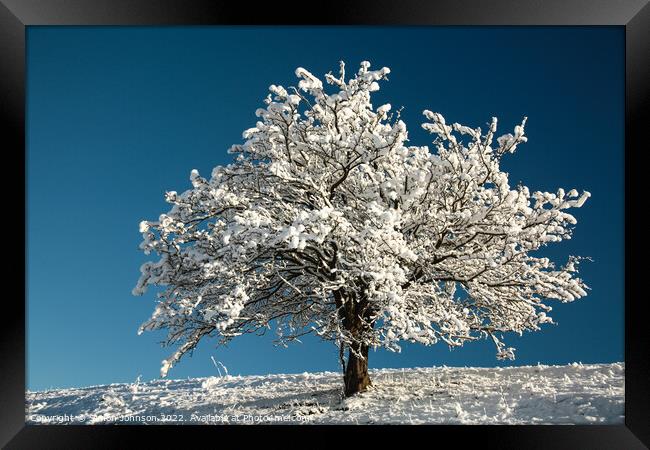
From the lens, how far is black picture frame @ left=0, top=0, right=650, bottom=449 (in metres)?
8.53

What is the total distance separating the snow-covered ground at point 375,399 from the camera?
33.6 feet

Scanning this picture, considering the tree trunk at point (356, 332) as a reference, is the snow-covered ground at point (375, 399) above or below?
below

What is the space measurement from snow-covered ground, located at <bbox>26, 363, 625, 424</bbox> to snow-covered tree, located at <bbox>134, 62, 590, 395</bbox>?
1007 millimetres

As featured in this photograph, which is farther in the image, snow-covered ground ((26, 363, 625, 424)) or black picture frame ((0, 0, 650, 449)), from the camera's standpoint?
snow-covered ground ((26, 363, 625, 424))

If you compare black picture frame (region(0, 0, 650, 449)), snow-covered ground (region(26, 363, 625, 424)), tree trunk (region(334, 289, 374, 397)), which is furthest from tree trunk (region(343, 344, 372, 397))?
black picture frame (region(0, 0, 650, 449))

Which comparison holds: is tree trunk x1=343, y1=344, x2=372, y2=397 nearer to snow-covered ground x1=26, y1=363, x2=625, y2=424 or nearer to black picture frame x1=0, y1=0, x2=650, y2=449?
snow-covered ground x1=26, y1=363, x2=625, y2=424
